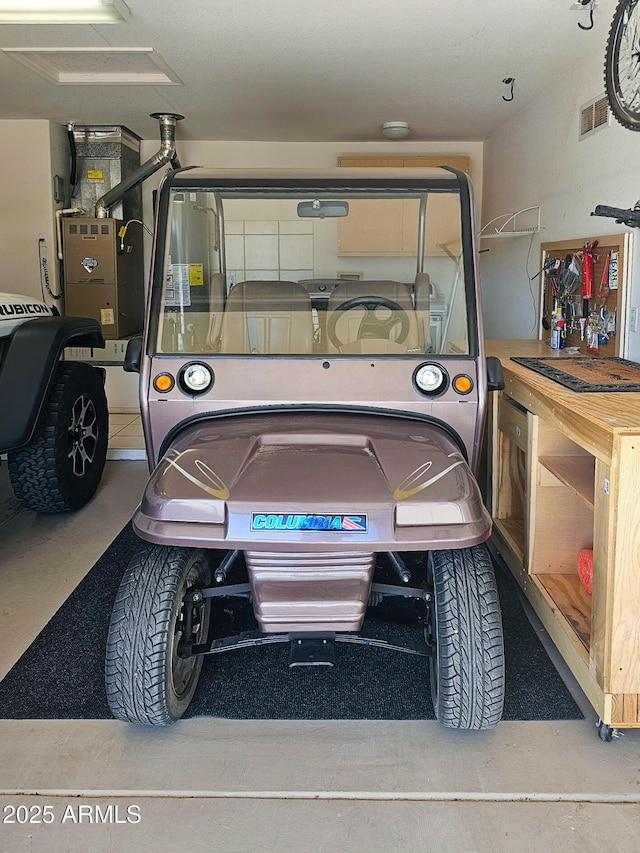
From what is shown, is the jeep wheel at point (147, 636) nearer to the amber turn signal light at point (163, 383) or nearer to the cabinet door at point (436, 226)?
the amber turn signal light at point (163, 383)

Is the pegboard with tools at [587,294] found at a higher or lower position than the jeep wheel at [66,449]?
higher

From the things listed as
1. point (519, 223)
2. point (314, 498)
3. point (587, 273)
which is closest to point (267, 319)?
point (314, 498)

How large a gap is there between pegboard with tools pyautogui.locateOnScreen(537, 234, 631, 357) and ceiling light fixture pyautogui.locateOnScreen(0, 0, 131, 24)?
2.66 m

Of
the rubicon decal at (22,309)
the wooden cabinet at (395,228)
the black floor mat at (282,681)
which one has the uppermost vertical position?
the wooden cabinet at (395,228)

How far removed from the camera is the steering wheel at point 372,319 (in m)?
2.43

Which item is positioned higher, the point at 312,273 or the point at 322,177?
the point at 322,177

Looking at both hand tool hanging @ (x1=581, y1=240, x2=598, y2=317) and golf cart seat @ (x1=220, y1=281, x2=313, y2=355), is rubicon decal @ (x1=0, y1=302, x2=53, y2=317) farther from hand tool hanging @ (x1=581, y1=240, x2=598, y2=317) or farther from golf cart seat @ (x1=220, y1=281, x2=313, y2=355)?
hand tool hanging @ (x1=581, y1=240, x2=598, y2=317)

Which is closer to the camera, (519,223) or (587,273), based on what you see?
(587,273)

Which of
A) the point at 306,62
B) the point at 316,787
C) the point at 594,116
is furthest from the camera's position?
the point at 306,62

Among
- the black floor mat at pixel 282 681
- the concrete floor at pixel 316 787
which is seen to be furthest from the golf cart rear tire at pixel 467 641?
the black floor mat at pixel 282 681

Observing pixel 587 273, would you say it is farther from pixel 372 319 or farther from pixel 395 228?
pixel 372 319

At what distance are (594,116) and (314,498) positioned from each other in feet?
10.9

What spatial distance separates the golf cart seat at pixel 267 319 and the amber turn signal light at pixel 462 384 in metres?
0.47

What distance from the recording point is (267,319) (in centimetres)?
245
